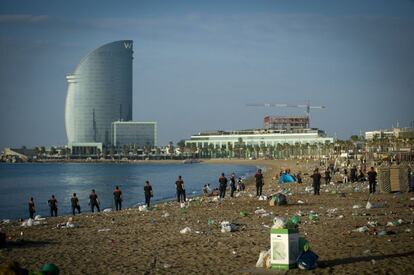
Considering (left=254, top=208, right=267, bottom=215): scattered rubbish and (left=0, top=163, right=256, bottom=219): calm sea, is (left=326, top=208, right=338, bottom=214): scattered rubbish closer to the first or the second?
(left=254, top=208, right=267, bottom=215): scattered rubbish

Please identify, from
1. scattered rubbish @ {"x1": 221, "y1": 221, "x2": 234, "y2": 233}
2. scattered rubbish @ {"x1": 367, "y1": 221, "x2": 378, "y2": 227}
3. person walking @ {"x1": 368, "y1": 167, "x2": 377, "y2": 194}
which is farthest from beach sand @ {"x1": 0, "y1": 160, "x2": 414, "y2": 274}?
person walking @ {"x1": 368, "y1": 167, "x2": 377, "y2": 194}

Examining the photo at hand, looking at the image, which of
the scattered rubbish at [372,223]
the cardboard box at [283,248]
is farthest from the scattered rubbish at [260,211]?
the cardboard box at [283,248]

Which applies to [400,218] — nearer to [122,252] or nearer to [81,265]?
[122,252]

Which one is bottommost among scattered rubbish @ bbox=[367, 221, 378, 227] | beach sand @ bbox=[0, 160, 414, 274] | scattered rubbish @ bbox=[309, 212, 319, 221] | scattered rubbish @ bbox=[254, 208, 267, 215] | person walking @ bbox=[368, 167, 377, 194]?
beach sand @ bbox=[0, 160, 414, 274]

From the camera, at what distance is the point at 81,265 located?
11781 mm

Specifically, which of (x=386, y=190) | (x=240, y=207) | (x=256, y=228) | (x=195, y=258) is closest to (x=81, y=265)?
(x=195, y=258)

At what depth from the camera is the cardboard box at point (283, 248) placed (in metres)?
10.1

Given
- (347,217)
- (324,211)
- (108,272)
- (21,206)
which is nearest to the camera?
(108,272)

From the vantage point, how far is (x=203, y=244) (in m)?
13.6

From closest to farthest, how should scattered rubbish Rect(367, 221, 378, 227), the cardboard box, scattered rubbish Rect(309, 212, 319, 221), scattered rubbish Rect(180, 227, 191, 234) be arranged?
the cardboard box, scattered rubbish Rect(367, 221, 378, 227), scattered rubbish Rect(180, 227, 191, 234), scattered rubbish Rect(309, 212, 319, 221)

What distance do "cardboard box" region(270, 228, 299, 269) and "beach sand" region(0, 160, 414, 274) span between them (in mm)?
172

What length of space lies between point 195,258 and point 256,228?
4.22 m

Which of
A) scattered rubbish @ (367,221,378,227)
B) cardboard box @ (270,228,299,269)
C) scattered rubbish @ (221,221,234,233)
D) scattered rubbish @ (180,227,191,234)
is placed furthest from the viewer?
scattered rubbish @ (180,227,191,234)

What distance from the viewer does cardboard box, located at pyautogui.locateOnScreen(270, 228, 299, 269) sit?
33.2 ft
